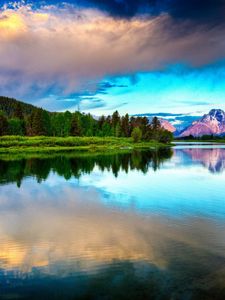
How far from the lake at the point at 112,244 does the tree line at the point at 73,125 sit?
303 ft

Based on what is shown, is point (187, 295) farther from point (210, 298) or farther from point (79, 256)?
point (79, 256)

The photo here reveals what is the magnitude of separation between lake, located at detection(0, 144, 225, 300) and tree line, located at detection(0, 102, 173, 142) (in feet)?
303

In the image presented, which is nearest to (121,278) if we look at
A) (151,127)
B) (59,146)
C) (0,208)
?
(0,208)

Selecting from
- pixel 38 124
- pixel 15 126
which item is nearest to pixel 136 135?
pixel 38 124

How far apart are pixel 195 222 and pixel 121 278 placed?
711 cm

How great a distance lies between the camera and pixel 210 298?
771cm

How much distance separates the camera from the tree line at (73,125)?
113 metres

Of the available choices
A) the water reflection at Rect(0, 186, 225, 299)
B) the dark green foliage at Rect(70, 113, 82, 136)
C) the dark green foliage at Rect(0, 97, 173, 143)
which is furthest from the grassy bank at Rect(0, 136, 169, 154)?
the water reflection at Rect(0, 186, 225, 299)

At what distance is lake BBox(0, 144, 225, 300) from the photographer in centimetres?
835

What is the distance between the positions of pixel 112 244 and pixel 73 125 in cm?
10728

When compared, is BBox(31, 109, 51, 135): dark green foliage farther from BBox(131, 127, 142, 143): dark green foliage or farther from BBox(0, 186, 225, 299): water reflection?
BBox(0, 186, 225, 299): water reflection

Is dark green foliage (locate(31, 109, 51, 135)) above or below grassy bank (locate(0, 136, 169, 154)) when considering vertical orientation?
above

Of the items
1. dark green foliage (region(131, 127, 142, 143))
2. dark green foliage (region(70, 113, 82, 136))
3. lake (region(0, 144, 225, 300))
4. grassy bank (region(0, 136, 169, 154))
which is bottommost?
lake (region(0, 144, 225, 300))

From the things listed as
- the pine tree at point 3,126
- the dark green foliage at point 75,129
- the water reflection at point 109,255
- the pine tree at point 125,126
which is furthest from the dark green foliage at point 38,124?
the water reflection at point 109,255
